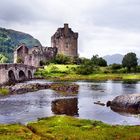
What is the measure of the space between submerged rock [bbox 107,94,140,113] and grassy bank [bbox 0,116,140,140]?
17.8 m

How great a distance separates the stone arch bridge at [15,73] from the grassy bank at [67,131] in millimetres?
75794

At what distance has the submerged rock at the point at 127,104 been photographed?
68412 mm

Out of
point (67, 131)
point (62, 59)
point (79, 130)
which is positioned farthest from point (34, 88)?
point (62, 59)

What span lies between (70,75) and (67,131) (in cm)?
11968

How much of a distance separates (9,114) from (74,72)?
361 ft

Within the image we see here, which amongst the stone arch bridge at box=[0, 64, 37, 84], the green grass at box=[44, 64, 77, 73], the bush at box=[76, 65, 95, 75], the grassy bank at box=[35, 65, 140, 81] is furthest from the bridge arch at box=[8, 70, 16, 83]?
the bush at box=[76, 65, 95, 75]

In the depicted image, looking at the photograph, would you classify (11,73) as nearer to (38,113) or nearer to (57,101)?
(57,101)

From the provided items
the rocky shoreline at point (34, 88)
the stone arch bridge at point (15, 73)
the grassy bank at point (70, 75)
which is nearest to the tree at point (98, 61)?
the grassy bank at point (70, 75)

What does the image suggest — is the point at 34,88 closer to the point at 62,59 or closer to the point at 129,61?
the point at 129,61

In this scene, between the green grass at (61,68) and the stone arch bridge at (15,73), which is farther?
the green grass at (61,68)

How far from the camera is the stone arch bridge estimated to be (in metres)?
129

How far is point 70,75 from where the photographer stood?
165375 mm

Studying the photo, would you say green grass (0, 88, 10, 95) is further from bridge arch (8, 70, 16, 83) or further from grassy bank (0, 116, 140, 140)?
bridge arch (8, 70, 16, 83)

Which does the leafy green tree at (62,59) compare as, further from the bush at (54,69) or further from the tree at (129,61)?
the tree at (129,61)
